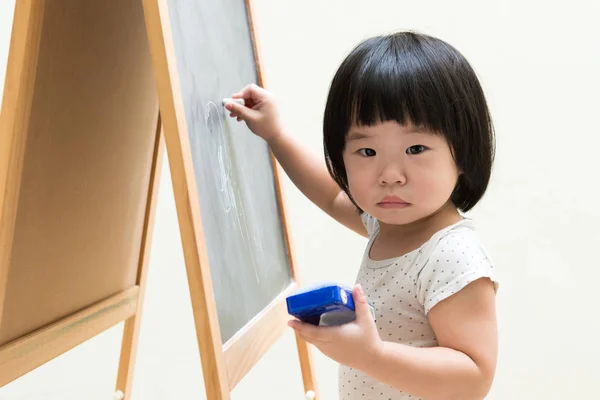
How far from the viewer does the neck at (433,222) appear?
0.99 m

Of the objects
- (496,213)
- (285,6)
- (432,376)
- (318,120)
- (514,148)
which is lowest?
(432,376)

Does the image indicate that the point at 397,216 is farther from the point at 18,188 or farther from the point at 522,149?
the point at 522,149

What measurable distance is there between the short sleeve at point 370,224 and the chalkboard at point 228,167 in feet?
0.54

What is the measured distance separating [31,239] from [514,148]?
1.18 metres

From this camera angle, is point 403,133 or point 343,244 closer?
point 403,133

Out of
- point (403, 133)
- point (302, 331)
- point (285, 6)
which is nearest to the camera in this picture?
point (302, 331)

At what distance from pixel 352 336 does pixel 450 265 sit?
0.66 ft

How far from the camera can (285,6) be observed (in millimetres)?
1802

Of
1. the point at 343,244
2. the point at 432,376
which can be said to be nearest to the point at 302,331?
the point at 432,376

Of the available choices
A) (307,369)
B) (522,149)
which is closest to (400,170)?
(307,369)

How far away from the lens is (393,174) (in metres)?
0.91

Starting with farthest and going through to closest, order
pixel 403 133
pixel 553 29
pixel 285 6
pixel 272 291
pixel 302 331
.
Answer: pixel 285 6, pixel 553 29, pixel 272 291, pixel 403 133, pixel 302 331

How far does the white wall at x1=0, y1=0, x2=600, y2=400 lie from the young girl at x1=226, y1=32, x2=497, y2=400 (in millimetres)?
741

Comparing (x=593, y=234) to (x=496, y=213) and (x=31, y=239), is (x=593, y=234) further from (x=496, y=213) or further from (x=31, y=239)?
(x=31, y=239)
